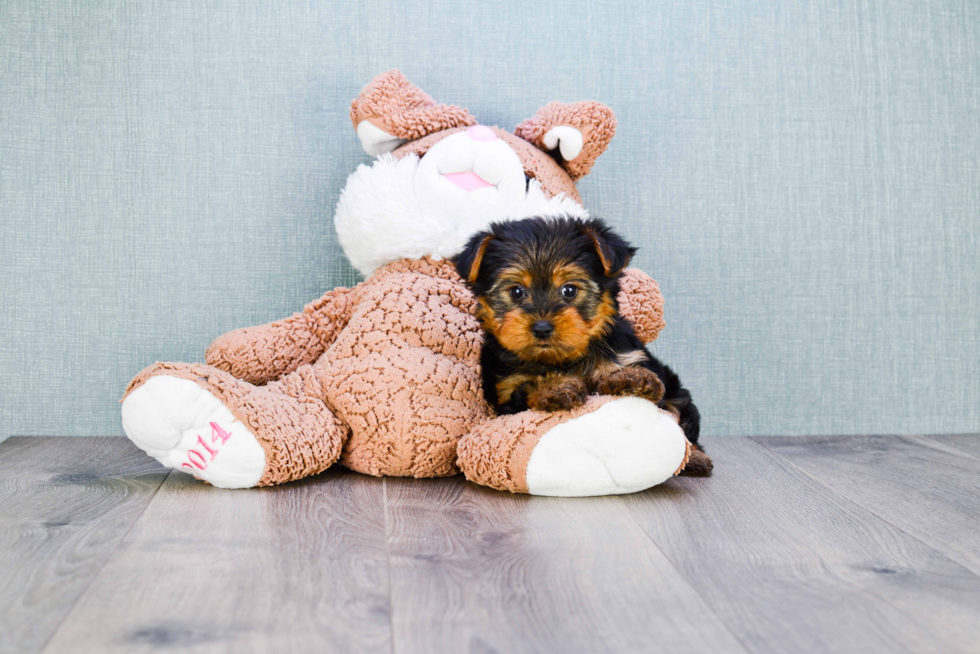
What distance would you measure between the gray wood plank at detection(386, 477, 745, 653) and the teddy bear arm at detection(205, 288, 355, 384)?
63 centimetres

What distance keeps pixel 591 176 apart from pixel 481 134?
0.59 metres

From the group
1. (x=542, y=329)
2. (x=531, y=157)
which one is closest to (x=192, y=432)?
(x=542, y=329)

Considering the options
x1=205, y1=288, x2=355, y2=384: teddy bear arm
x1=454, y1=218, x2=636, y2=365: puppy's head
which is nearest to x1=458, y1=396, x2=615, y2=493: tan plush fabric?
x1=454, y1=218, x2=636, y2=365: puppy's head

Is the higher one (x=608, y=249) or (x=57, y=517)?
(x=608, y=249)

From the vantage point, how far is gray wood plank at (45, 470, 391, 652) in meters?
1.13

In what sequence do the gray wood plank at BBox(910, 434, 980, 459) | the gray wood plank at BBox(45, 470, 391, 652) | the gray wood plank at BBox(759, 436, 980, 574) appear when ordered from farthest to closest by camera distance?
1. the gray wood plank at BBox(910, 434, 980, 459)
2. the gray wood plank at BBox(759, 436, 980, 574)
3. the gray wood plank at BBox(45, 470, 391, 652)

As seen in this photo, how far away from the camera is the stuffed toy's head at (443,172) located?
7.37 feet

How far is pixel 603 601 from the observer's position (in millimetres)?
1268

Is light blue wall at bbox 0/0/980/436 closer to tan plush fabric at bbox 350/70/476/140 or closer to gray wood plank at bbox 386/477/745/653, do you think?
tan plush fabric at bbox 350/70/476/140

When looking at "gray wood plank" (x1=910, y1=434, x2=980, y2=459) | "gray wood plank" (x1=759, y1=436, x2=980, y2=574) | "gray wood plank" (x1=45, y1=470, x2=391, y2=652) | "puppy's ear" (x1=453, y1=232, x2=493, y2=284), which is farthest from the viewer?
"gray wood plank" (x1=910, y1=434, x2=980, y2=459)

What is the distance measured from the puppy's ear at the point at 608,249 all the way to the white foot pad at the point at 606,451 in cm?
32

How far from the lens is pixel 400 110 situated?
2383 millimetres

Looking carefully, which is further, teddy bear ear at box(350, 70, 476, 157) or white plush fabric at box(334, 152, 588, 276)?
teddy bear ear at box(350, 70, 476, 157)

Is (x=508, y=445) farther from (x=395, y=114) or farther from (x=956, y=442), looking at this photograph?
(x=956, y=442)
